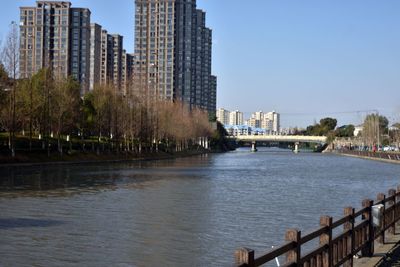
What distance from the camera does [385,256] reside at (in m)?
10.2

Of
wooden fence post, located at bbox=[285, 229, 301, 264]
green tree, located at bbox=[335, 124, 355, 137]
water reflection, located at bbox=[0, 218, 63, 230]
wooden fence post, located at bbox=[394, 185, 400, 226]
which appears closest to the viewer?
wooden fence post, located at bbox=[285, 229, 301, 264]

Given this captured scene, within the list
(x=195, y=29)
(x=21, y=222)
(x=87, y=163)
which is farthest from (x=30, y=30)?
(x=21, y=222)

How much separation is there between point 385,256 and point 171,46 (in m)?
142

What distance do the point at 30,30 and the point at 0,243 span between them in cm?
11111

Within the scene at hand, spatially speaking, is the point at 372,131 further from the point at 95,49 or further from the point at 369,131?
the point at 95,49

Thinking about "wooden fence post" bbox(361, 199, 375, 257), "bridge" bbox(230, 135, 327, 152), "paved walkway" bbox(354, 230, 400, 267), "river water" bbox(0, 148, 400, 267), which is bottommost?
"river water" bbox(0, 148, 400, 267)

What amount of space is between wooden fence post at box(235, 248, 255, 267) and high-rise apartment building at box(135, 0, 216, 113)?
425ft

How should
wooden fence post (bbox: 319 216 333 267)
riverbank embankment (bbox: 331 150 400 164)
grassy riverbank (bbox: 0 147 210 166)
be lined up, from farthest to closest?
riverbank embankment (bbox: 331 150 400 164) → grassy riverbank (bbox: 0 147 210 166) → wooden fence post (bbox: 319 216 333 267)

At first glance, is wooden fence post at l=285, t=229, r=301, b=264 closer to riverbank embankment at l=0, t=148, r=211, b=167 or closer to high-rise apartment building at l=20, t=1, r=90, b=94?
riverbank embankment at l=0, t=148, r=211, b=167

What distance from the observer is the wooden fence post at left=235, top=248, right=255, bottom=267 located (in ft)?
17.3

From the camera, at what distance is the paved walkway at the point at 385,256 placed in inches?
379

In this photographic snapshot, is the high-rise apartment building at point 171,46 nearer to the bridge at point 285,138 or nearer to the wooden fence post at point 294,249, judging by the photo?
the bridge at point 285,138

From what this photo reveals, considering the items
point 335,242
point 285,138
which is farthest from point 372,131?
point 335,242

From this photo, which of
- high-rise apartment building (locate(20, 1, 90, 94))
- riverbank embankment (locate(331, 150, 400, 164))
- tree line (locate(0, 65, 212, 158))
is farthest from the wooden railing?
high-rise apartment building (locate(20, 1, 90, 94))
